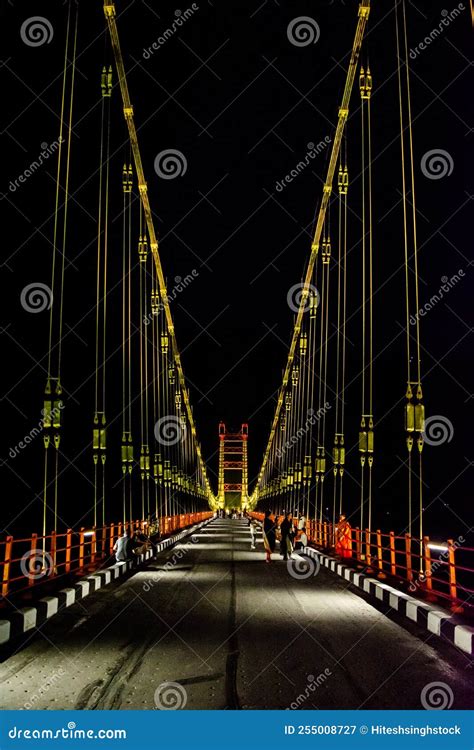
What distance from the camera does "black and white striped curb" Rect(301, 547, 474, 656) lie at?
718 cm

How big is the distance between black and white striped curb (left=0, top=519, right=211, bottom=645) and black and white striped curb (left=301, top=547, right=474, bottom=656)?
11.3ft

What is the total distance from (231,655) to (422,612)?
2.67 m

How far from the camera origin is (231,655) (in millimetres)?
6699

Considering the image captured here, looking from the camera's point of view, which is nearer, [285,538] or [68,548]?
[68,548]

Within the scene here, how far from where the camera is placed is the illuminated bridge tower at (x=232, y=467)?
145 m

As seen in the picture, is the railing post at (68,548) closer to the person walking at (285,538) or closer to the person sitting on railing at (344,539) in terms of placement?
the person sitting on railing at (344,539)

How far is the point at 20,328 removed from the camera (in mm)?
42625

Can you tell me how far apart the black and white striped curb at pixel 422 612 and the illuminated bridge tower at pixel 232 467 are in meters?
131

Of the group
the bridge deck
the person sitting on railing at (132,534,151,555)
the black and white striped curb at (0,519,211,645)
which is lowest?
the bridge deck

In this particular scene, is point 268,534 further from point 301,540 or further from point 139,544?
point 301,540

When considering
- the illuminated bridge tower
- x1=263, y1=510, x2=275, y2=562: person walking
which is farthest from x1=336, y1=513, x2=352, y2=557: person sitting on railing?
the illuminated bridge tower

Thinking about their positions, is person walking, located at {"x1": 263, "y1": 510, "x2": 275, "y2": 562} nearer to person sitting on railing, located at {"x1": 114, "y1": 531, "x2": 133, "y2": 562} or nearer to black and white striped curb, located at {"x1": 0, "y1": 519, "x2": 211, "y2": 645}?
person sitting on railing, located at {"x1": 114, "y1": 531, "x2": 133, "y2": 562}

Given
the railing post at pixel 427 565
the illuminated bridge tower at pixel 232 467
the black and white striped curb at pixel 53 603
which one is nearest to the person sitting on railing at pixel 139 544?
the black and white striped curb at pixel 53 603

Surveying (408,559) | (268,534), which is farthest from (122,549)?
(408,559)
